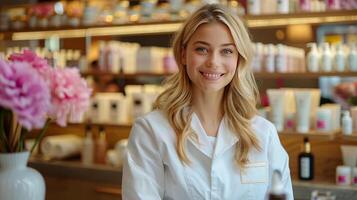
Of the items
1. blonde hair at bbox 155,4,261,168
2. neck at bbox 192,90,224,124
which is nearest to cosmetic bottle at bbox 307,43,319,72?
blonde hair at bbox 155,4,261,168

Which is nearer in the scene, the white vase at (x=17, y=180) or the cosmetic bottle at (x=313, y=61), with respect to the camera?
the white vase at (x=17, y=180)

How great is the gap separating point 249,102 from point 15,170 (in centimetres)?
80

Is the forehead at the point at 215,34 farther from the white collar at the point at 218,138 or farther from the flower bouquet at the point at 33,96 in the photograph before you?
the flower bouquet at the point at 33,96

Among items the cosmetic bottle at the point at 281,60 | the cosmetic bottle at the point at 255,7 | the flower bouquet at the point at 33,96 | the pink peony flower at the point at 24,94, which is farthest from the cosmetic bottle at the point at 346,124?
the pink peony flower at the point at 24,94

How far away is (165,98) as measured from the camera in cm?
164

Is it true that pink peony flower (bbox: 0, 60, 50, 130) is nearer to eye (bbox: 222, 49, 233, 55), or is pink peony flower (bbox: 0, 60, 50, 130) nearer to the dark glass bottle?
eye (bbox: 222, 49, 233, 55)

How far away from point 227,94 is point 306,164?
5.07 ft

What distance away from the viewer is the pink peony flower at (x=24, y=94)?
3.51 feet

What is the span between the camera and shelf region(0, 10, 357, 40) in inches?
120

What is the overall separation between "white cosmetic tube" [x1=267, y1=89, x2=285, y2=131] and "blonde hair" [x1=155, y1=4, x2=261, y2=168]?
1404 millimetres

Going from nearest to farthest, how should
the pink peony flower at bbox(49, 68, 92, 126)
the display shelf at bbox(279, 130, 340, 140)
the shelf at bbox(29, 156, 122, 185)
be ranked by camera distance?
the pink peony flower at bbox(49, 68, 92, 126) → the display shelf at bbox(279, 130, 340, 140) → the shelf at bbox(29, 156, 122, 185)

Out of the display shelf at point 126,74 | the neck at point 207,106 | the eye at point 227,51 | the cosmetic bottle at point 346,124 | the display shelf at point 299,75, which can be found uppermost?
the eye at point 227,51

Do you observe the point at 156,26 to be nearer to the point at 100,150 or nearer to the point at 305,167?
the point at 100,150

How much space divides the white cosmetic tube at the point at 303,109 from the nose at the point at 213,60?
161cm
